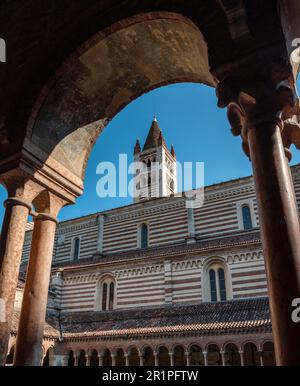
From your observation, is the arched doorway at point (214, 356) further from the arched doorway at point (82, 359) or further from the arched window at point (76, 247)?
the arched window at point (76, 247)

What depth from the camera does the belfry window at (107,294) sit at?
21266 mm

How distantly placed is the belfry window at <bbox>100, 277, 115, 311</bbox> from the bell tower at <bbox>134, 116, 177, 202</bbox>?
58.9 ft

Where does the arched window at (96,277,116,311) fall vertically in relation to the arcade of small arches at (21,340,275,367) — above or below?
above

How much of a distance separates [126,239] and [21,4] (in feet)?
72.6

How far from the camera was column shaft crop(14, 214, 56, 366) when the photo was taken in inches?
147

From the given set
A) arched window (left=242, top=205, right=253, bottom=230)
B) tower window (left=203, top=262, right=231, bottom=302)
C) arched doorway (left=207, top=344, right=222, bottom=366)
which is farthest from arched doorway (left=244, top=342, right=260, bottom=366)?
arched window (left=242, top=205, right=253, bottom=230)

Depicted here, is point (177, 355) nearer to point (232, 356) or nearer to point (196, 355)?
point (196, 355)

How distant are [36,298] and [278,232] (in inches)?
113

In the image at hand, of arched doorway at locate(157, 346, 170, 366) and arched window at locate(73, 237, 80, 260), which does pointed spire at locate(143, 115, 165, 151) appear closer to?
arched window at locate(73, 237, 80, 260)

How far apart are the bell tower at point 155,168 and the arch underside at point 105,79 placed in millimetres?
33615
